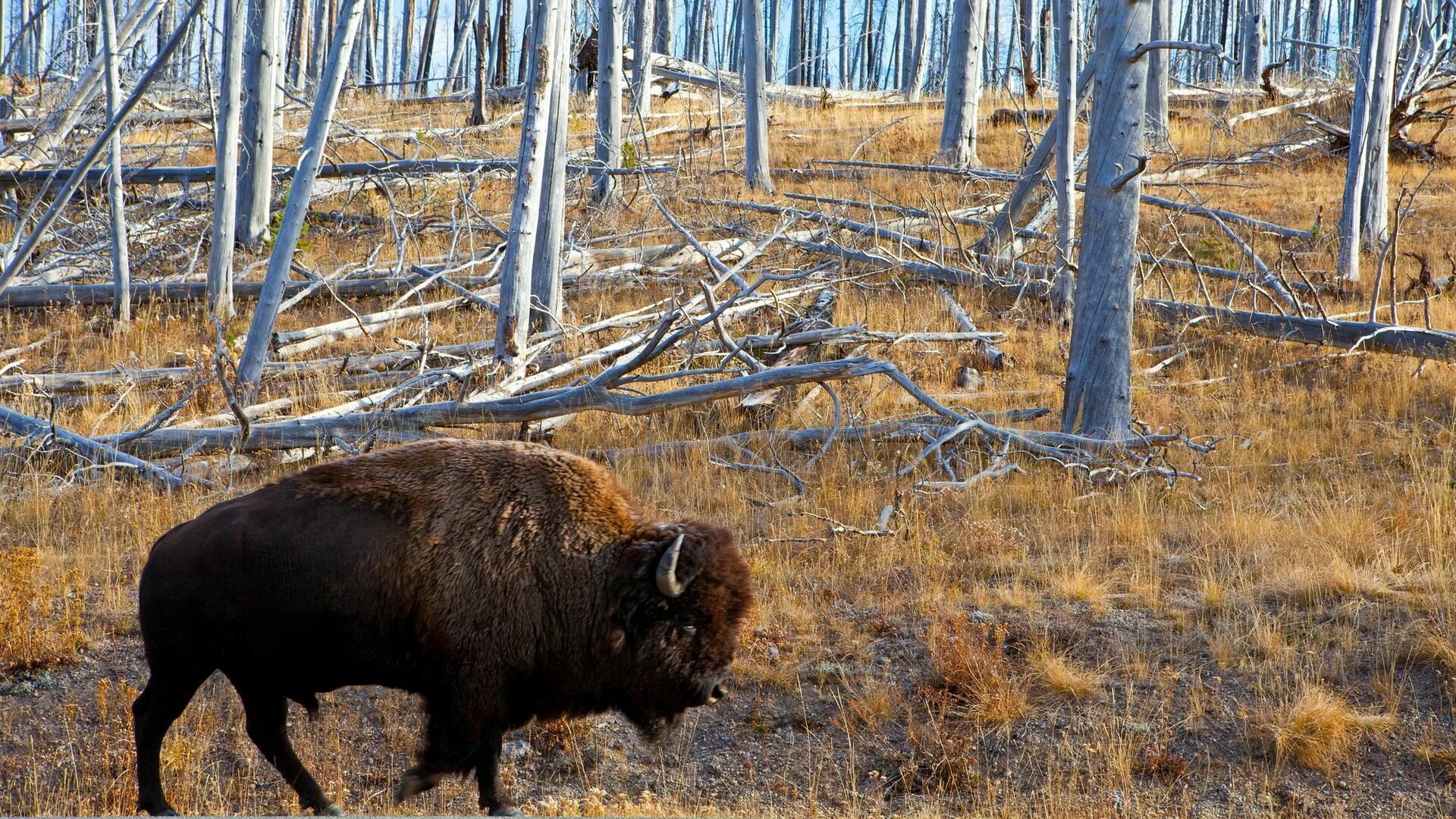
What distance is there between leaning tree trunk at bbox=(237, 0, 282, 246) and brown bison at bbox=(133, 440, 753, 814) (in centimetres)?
1143

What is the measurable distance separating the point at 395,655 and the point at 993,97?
2897 cm

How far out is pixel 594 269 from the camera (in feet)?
43.5

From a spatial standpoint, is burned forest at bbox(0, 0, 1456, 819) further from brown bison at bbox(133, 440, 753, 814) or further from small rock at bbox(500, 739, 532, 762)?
brown bison at bbox(133, 440, 753, 814)

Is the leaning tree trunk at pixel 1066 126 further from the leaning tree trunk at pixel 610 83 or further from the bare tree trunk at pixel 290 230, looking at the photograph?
the bare tree trunk at pixel 290 230

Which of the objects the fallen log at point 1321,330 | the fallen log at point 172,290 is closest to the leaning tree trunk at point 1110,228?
the fallen log at point 1321,330

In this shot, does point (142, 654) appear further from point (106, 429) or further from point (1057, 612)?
point (1057, 612)

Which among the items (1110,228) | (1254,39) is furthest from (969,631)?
(1254,39)

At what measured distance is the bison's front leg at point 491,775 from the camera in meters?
3.70

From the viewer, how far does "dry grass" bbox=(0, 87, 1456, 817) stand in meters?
4.64

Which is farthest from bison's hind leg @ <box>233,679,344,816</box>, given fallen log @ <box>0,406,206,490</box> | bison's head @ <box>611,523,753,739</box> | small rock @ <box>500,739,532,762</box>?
fallen log @ <box>0,406,206,490</box>

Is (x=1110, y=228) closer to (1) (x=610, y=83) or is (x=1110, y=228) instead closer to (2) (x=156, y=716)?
(2) (x=156, y=716)

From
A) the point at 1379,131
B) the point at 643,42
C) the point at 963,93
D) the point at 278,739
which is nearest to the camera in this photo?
the point at 278,739

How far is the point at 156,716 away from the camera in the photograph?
3.71 meters

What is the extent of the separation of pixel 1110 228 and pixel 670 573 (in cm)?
558
